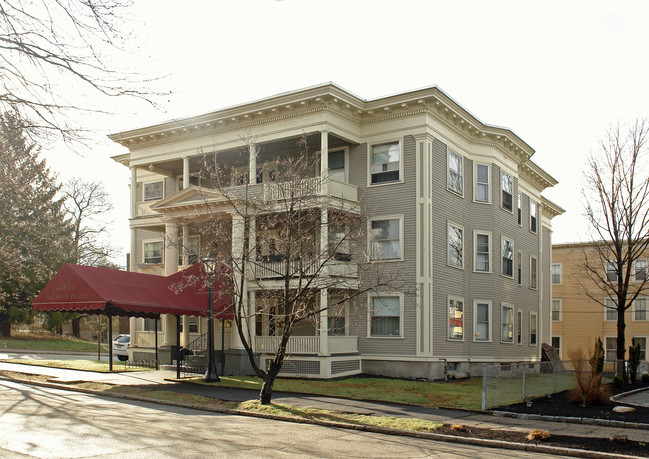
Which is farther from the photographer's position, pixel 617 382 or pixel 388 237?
pixel 388 237

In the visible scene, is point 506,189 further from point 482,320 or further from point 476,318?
point 476,318

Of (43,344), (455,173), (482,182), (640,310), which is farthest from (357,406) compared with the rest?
(640,310)

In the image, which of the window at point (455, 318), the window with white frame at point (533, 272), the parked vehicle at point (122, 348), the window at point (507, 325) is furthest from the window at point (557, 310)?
the parked vehicle at point (122, 348)

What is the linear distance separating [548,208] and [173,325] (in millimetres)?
24746

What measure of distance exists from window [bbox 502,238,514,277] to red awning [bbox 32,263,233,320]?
44.1 ft

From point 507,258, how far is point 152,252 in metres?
17.5

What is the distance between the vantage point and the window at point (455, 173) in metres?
27.8

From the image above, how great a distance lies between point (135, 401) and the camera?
17672mm

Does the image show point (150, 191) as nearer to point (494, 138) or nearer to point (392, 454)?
point (494, 138)

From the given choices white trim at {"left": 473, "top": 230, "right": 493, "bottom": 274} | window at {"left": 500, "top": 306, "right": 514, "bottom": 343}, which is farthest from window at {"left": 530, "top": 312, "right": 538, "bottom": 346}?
white trim at {"left": 473, "top": 230, "right": 493, "bottom": 274}

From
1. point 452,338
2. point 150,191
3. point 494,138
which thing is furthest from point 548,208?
point 150,191

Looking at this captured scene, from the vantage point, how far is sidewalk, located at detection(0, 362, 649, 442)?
1371cm

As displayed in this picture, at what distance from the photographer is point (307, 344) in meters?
24.8

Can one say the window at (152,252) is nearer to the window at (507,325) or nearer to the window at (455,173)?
the window at (455,173)
